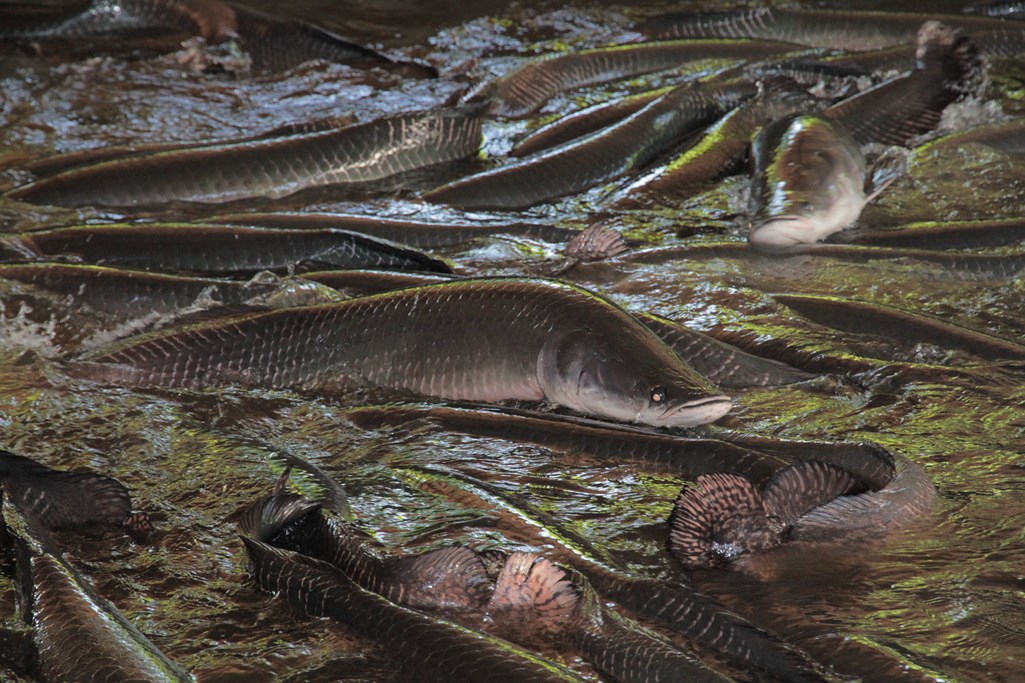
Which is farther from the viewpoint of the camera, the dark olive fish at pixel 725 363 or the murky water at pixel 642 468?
the dark olive fish at pixel 725 363

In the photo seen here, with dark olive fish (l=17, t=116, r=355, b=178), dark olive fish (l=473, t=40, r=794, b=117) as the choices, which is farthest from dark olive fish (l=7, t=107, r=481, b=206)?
dark olive fish (l=473, t=40, r=794, b=117)

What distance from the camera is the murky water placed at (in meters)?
2.59

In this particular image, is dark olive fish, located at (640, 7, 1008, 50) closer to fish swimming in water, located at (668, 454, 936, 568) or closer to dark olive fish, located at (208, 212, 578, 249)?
dark olive fish, located at (208, 212, 578, 249)

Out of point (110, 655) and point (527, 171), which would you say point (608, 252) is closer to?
point (527, 171)

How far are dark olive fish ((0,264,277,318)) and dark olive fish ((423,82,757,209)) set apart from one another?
140 centimetres

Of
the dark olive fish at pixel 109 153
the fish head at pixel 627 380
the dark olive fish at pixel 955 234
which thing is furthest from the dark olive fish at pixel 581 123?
the fish head at pixel 627 380

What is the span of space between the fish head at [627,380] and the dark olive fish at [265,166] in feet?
8.33

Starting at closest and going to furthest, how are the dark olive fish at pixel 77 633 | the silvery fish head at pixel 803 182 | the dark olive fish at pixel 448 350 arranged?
the dark olive fish at pixel 77 633, the dark olive fish at pixel 448 350, the silvery fish head at pixel 803 182

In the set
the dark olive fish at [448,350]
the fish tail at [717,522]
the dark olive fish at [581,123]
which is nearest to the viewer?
the fish tail at [717,522]

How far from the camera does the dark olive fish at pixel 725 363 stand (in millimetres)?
3773

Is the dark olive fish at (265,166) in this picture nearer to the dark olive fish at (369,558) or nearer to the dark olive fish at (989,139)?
the dark olive fish at (989,139)

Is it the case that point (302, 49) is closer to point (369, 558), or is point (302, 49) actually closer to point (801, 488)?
point (369, 558)

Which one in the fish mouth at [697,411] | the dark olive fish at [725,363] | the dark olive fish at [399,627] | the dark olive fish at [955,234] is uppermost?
the dark olive fish at [955,234]

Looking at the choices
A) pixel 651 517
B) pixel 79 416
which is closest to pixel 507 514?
pixel 651 517
